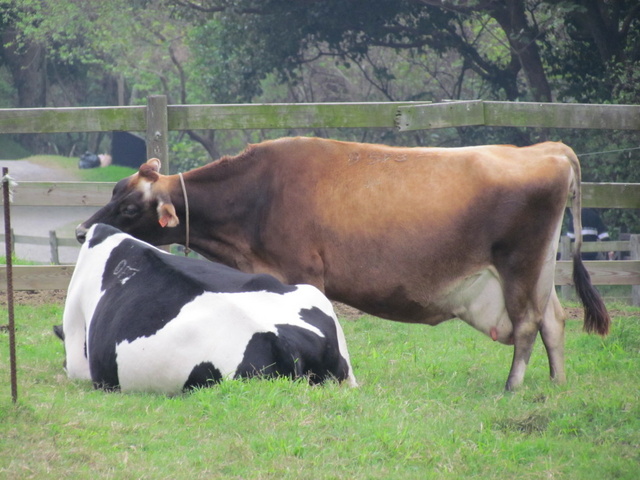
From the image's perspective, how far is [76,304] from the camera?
595cm

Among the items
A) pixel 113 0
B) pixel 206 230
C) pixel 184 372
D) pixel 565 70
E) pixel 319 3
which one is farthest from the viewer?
pixel 113 0

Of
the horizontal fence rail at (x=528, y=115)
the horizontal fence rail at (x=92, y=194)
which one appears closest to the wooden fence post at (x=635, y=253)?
the horizontal fence rail at (x=92, y=194)

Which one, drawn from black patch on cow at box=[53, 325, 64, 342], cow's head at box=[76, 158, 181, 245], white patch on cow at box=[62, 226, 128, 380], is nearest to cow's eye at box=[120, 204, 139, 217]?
cow's head at box=[76, 158, 181, 245]

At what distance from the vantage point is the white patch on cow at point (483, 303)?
6.13m

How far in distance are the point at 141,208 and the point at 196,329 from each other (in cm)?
205

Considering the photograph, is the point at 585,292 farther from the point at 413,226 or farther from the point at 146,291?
the point at 146,291

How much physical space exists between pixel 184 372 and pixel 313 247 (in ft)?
5.32

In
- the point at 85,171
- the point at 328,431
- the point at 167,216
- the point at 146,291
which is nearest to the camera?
the point at 328,431

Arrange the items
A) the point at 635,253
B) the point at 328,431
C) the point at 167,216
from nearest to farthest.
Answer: the point at 328,431 → the point at 167,216 → the point at 635,253

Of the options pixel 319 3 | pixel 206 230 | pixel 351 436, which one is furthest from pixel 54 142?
pixel 351 436

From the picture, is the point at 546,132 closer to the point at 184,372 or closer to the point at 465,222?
the point at 465,222

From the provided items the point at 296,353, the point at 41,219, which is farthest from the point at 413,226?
the point at 41,219

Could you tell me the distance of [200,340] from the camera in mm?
4910

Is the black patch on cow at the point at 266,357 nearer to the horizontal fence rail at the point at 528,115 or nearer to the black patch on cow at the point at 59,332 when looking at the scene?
the black patch on cow at the point at 59,332
